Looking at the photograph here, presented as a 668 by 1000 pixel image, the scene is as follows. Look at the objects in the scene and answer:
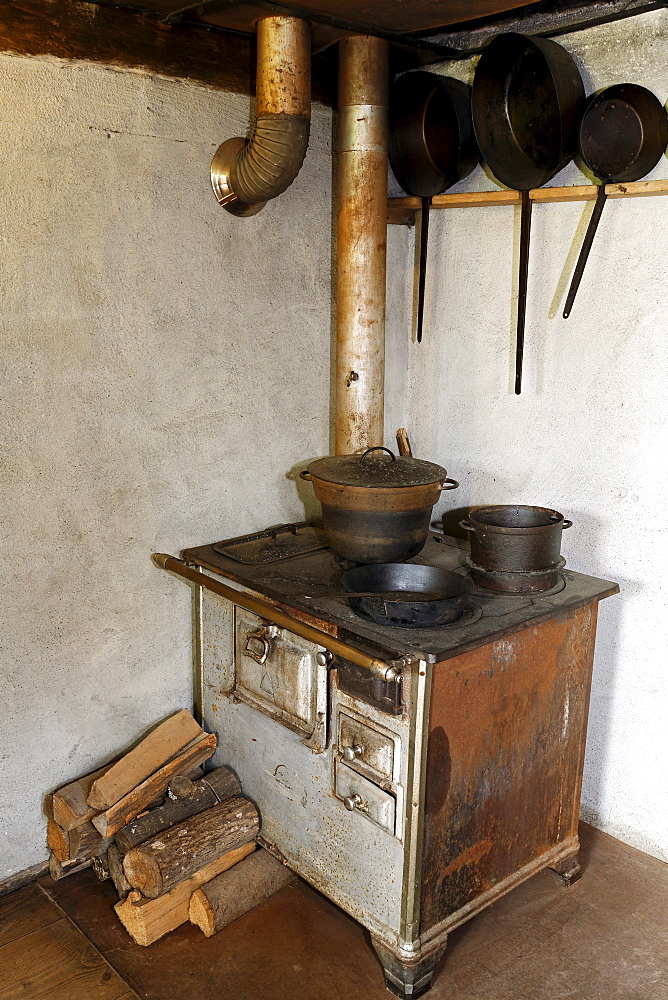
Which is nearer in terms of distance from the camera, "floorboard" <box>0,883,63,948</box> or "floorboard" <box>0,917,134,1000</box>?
"floorboard" <box>0,917,134,1000</box>

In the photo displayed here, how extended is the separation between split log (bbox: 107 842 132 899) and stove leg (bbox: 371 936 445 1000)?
27.8 inches

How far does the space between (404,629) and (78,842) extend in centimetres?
114

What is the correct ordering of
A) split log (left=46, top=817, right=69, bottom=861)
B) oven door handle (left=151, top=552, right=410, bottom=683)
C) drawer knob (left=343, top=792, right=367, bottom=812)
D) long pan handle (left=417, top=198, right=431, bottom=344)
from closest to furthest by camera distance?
oven door handle (left=151, top=552, right=410, bottom=683) < drawer knob (left=343, top=792, right=367, bottom=812) < split log (left=46, top=817, right=69, bottom=861) < long pan handle (left=417, top=198, right=431, bottom=344)

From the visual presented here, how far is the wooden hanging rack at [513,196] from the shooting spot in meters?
2.21

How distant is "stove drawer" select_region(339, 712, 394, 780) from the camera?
6.63 ft

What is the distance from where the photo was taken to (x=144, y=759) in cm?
250

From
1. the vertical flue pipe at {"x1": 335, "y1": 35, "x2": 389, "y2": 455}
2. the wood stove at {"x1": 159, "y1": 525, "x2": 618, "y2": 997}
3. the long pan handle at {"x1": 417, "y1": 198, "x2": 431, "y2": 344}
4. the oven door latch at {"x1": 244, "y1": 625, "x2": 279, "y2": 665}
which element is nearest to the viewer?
the wood stove at {"x1": 159, "y1": 525, "x2": 618, "y2": 997}

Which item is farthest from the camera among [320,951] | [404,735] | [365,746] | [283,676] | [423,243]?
[423,243]

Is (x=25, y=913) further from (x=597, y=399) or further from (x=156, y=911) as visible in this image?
(x=597, y=399)

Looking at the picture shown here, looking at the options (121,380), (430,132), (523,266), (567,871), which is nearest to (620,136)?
(523,266)

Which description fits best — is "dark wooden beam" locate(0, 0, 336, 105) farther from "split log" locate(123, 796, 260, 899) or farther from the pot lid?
"split log" locate(123, 796, 260, 899)

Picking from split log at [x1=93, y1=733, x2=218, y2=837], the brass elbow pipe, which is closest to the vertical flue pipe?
the brass elbow pipe

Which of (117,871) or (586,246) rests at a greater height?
(586,246)

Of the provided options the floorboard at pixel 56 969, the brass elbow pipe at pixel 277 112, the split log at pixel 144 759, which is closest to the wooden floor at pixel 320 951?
the floorboard at pixel 56 969
